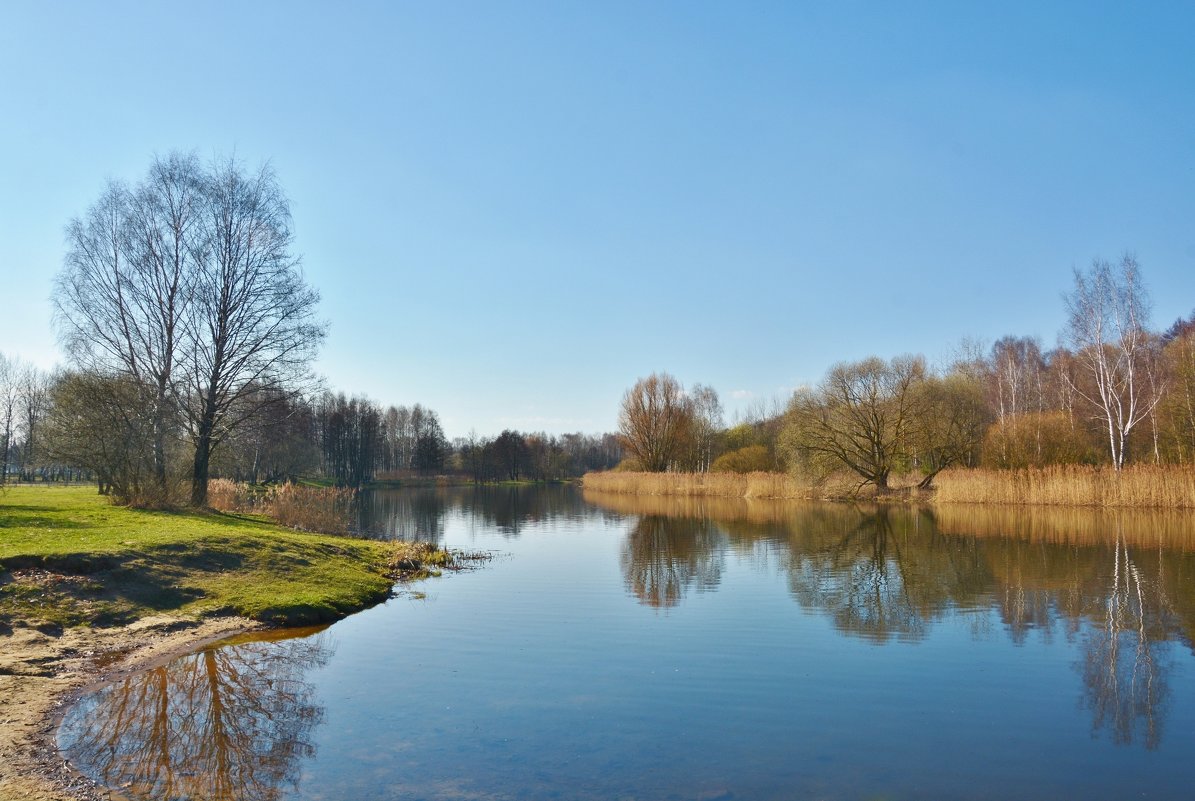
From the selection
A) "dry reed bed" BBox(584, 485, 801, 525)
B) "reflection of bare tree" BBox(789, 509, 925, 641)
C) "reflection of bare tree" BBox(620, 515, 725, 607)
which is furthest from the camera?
"dry reed bed" BBox(584, 485, 801, 525)

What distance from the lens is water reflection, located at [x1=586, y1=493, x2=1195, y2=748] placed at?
9.44m

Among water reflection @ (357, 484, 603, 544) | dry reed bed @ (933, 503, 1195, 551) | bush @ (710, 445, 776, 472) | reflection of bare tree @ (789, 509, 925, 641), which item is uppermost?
bush @ (710, 445, 776, 472)

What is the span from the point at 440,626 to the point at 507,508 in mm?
36097

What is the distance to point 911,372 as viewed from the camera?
43.8m

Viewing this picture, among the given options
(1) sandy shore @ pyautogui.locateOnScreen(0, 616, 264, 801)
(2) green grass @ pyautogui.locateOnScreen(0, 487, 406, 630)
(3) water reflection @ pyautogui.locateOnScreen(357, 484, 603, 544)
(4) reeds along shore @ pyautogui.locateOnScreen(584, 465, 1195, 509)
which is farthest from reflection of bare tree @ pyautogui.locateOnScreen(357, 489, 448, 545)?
(4) reeds along shore @ pyautogui.locateOnScreen(584, 465, 1195, 509)

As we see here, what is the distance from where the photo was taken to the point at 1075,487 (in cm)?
3219

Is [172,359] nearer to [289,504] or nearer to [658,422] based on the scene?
[289,504]

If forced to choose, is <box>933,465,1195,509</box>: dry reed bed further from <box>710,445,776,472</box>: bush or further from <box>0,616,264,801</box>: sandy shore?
<box>0,616,264,801</box>: sandy shore

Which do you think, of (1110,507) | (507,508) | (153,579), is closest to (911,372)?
(1110,507)

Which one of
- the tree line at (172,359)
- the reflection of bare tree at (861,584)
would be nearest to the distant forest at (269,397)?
the tree line at (172,359)

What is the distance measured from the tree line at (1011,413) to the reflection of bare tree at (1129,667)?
23.9 meters

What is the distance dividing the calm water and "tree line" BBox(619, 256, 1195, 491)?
858 inches

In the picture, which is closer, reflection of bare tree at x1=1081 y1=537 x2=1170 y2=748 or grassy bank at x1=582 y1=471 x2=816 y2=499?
reflection of bare tree at x1=1081 y1=537 x2=1170 y2=748

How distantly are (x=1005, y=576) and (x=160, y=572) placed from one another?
53.1 ft
